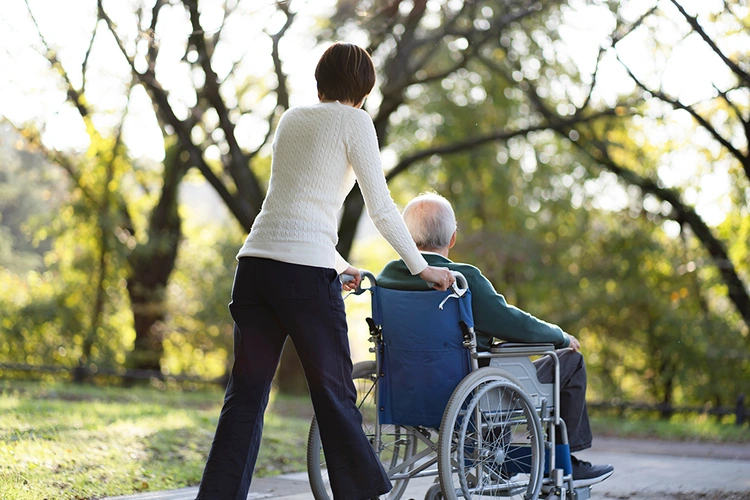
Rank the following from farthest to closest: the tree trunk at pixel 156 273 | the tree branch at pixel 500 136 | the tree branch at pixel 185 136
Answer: the tree trunk at pixel 156 273 < the tree branch at pixel 500 136 < the tree branch at pixel 185 136

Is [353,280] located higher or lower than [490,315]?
higher

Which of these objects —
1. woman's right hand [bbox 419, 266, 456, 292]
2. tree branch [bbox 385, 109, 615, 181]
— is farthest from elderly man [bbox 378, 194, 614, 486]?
tree branch [bbox 385, 109, 615, 181]

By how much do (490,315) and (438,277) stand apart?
1.18 ft

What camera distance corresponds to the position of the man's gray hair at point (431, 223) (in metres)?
3.12

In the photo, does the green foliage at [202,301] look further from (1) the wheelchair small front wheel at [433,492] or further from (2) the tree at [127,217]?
(1) the wheelchair small front wheel at [433,492]

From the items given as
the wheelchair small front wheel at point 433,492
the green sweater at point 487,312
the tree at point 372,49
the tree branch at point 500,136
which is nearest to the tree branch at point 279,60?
the tree at point 372,49

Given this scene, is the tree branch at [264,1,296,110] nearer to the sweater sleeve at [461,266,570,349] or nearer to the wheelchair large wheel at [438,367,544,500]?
the sweater sleeve at [461,266,570,349]

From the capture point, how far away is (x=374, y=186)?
270 centimetres

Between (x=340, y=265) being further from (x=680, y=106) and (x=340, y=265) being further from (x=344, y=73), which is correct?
(x=680, y=106)

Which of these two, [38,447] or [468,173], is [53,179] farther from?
[38,447]

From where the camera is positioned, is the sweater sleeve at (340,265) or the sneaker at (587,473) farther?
the sneaker at (587,473)

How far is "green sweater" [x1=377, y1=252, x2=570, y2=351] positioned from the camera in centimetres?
305

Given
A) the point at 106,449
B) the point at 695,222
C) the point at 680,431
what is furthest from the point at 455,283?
the point at 695,222

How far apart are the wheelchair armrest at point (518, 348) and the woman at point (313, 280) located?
449 mm
